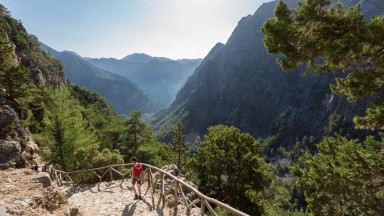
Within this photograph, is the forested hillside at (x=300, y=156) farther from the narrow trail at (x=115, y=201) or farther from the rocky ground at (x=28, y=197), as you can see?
the rocky ground at (x=28, y=197)

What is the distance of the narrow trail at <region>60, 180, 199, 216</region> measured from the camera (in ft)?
41.5

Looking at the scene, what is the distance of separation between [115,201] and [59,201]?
10.4ft

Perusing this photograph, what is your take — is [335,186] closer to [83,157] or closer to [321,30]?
[321,30]

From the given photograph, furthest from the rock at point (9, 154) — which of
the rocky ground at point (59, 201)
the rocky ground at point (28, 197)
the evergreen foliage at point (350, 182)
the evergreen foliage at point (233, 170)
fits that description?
the evergreen foliage at point (350, 182)

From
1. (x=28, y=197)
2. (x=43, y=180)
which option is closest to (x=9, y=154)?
(x=43, y=180)

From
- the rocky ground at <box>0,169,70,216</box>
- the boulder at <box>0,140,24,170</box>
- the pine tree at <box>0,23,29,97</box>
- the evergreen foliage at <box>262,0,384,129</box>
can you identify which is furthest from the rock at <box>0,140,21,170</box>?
the evergreen foliage at <box>262,0,384,129</box>

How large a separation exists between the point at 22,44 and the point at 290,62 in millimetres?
84848

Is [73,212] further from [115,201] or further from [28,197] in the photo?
[115,201]

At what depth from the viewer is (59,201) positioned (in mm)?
12469

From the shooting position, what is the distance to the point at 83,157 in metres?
28.8

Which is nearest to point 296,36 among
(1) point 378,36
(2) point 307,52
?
(2) point 307,52

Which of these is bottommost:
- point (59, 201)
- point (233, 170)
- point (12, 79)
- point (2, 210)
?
point (233, 170)

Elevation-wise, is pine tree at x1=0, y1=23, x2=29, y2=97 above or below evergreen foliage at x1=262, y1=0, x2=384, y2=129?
below

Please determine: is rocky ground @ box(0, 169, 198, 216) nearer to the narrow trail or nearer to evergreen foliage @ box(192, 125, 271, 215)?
the narrow trail
